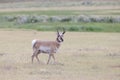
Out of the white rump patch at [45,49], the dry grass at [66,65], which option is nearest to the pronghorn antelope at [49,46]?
the white rump patch at [45,49]

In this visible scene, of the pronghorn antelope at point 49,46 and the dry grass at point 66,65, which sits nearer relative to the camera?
the dry grass at point 66,65

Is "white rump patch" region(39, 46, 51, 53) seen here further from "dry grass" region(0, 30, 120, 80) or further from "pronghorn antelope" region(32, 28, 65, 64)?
"dry grass" region(0, 30, 120, 80)

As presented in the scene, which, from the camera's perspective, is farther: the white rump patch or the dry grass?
the white rump patch

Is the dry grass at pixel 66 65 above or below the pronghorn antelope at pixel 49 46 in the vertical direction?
below

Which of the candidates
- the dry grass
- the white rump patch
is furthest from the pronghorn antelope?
the dry grass

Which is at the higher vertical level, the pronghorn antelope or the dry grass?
the pronghorn antelope

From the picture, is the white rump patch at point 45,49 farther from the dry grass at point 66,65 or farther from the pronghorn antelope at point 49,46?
the dry grass at point 66,65

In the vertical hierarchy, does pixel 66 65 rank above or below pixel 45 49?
below

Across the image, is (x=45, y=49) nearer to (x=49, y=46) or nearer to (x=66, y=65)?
(x=49, y=46)

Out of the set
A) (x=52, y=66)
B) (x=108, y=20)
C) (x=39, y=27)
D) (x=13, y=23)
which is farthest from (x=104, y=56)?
(x=13, y=23)

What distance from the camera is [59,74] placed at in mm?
19125

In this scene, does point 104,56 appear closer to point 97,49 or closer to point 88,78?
point 97,49

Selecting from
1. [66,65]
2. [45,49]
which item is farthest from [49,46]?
[66,65]

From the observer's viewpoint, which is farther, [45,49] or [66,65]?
[45,49]
